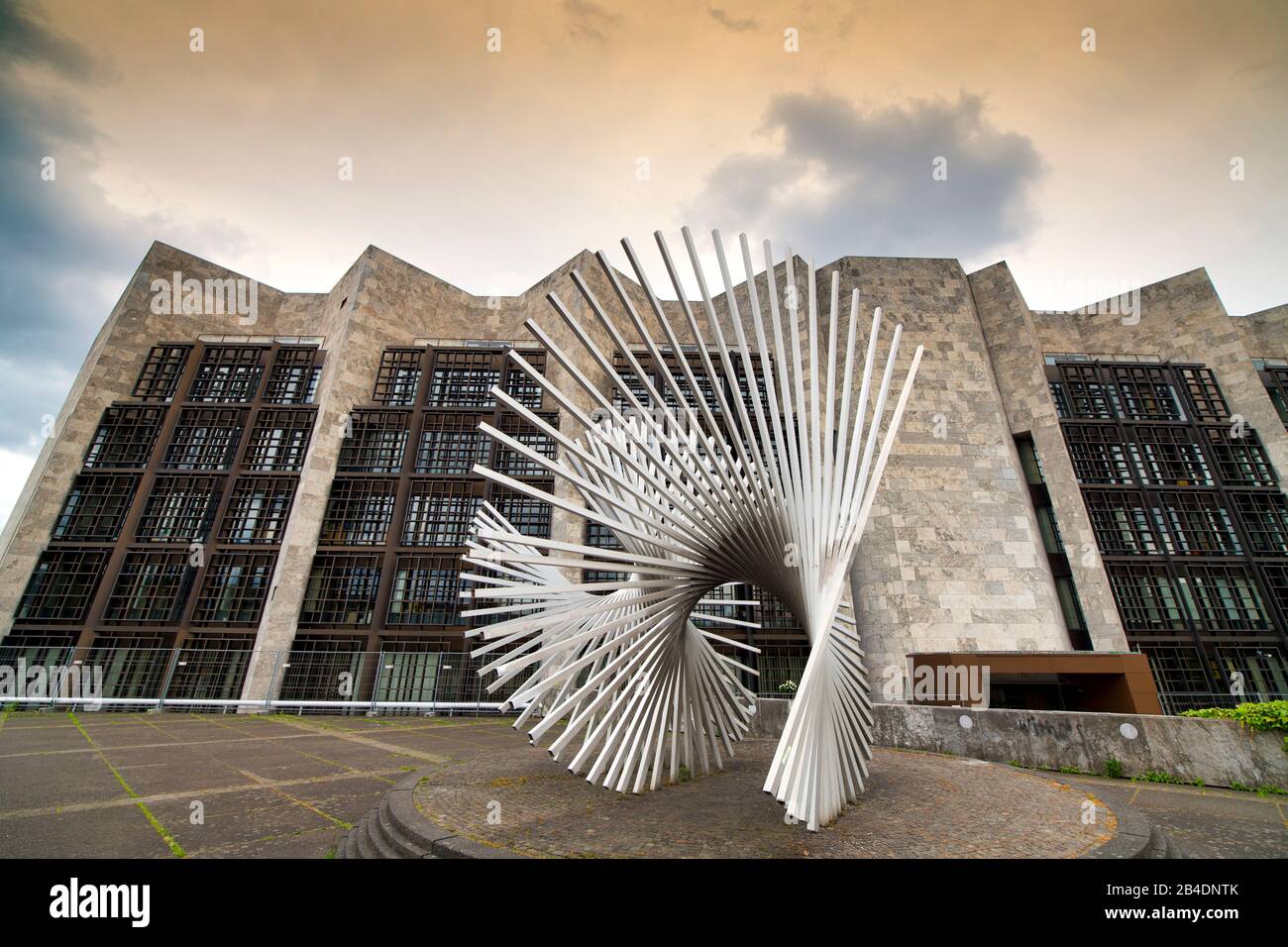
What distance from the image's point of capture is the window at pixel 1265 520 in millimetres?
20797

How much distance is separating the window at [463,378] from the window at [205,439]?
873cm

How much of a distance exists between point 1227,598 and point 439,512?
30889 millimetres

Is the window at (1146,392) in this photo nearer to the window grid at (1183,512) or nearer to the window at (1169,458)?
the window grid at (1183,512)

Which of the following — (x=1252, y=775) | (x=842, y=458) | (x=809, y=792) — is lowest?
(x=1252, y=775)

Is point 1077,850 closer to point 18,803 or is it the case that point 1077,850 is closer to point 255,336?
point 18,803

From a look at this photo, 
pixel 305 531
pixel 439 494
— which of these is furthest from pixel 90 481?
pixel 439 494

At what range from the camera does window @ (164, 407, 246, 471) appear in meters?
22.9

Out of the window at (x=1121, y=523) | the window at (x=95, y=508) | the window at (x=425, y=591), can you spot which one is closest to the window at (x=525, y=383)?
the window at (x=425, y=591)

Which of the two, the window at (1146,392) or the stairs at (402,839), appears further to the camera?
the window at (1146,392)

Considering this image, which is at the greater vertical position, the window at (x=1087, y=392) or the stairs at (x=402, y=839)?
the window at (x=1087, y=392)

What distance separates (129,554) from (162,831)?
23.5 m

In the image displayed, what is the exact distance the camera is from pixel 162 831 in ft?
14.5

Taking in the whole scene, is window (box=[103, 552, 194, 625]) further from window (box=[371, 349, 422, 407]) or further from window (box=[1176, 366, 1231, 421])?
window (box=[1176, 366, 1231, 421])

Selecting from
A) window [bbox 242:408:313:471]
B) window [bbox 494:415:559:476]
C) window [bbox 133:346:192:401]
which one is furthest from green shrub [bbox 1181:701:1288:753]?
window [bbox 133:346:192:401]
